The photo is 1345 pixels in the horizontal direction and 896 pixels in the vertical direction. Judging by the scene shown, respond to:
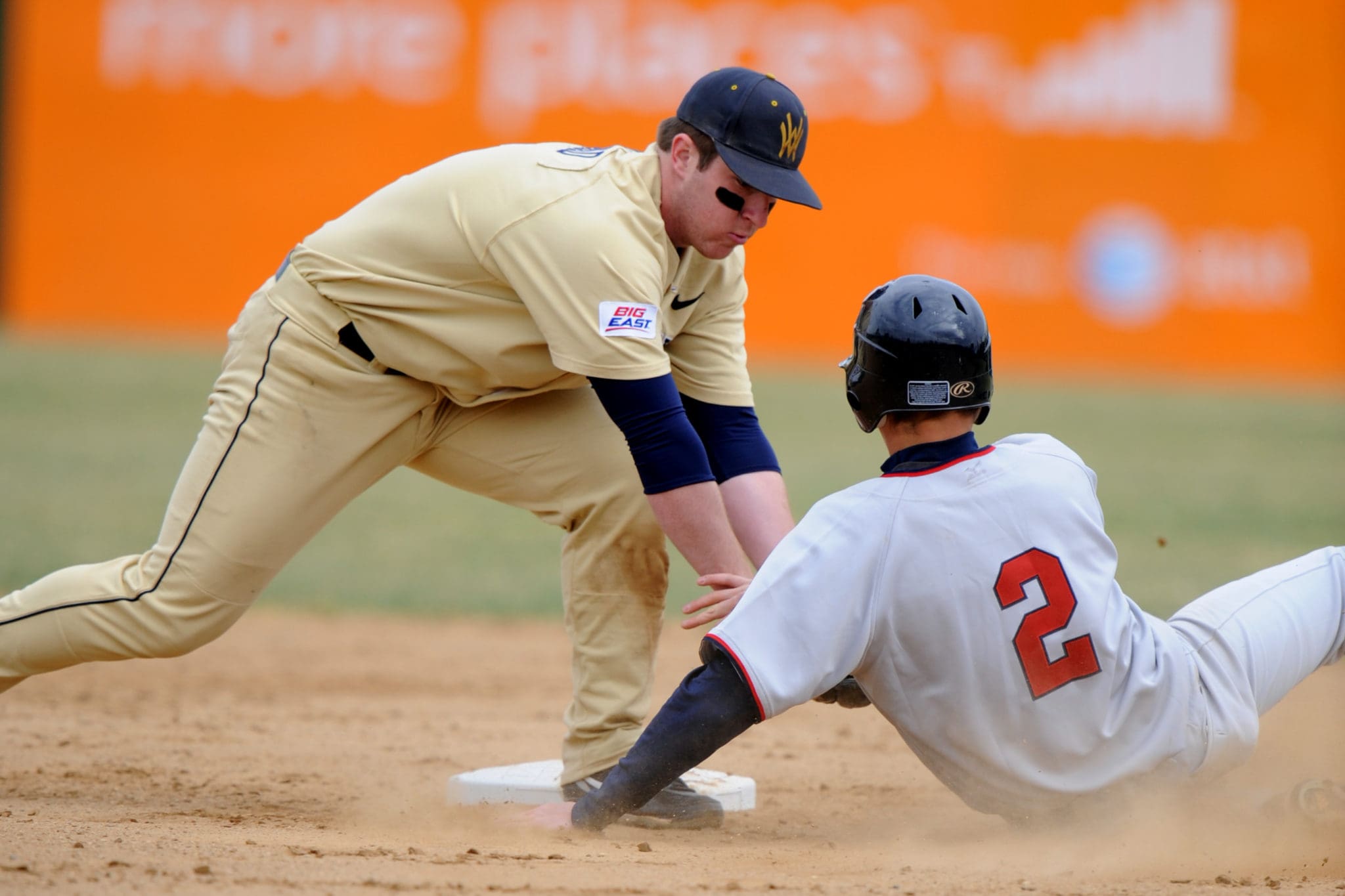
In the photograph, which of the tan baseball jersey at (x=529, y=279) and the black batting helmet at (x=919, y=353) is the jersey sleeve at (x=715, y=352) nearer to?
the tan baseball jersey at (x=529, y=279)

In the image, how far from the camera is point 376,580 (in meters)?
7.57

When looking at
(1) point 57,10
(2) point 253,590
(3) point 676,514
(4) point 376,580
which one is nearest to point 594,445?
(3) point 676,514

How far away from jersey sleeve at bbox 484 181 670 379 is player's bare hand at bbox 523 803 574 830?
3.36ft

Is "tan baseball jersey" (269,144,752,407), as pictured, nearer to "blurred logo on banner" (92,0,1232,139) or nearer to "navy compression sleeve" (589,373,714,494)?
"navy compression sleeve" (589,373,714,494)

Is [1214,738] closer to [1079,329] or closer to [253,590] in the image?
[253,590]

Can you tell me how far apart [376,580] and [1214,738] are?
5289mm

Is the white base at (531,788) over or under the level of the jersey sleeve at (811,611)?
under

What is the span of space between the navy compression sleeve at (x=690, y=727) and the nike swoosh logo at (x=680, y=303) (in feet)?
3.31

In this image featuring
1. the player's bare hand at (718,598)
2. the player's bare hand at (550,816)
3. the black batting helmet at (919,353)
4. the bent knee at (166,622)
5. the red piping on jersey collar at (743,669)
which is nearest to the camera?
the red piping on jersey collar at (743,669)

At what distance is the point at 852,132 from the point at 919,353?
49.9 ft

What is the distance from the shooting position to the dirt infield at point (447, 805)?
9.12 ft

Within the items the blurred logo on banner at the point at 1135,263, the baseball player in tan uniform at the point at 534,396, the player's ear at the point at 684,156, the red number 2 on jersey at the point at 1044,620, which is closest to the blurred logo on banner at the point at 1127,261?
the blurred logo on banner at the point at 1135,263

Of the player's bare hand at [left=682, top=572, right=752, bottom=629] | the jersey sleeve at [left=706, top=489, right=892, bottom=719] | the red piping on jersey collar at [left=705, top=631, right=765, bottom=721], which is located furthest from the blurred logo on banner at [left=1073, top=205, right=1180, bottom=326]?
the red piping on jersey collar at [left=705, top=631, right=765, bottom=721]

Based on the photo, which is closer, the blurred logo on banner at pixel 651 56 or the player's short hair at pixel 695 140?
the player's short hair at pixel 695 140
